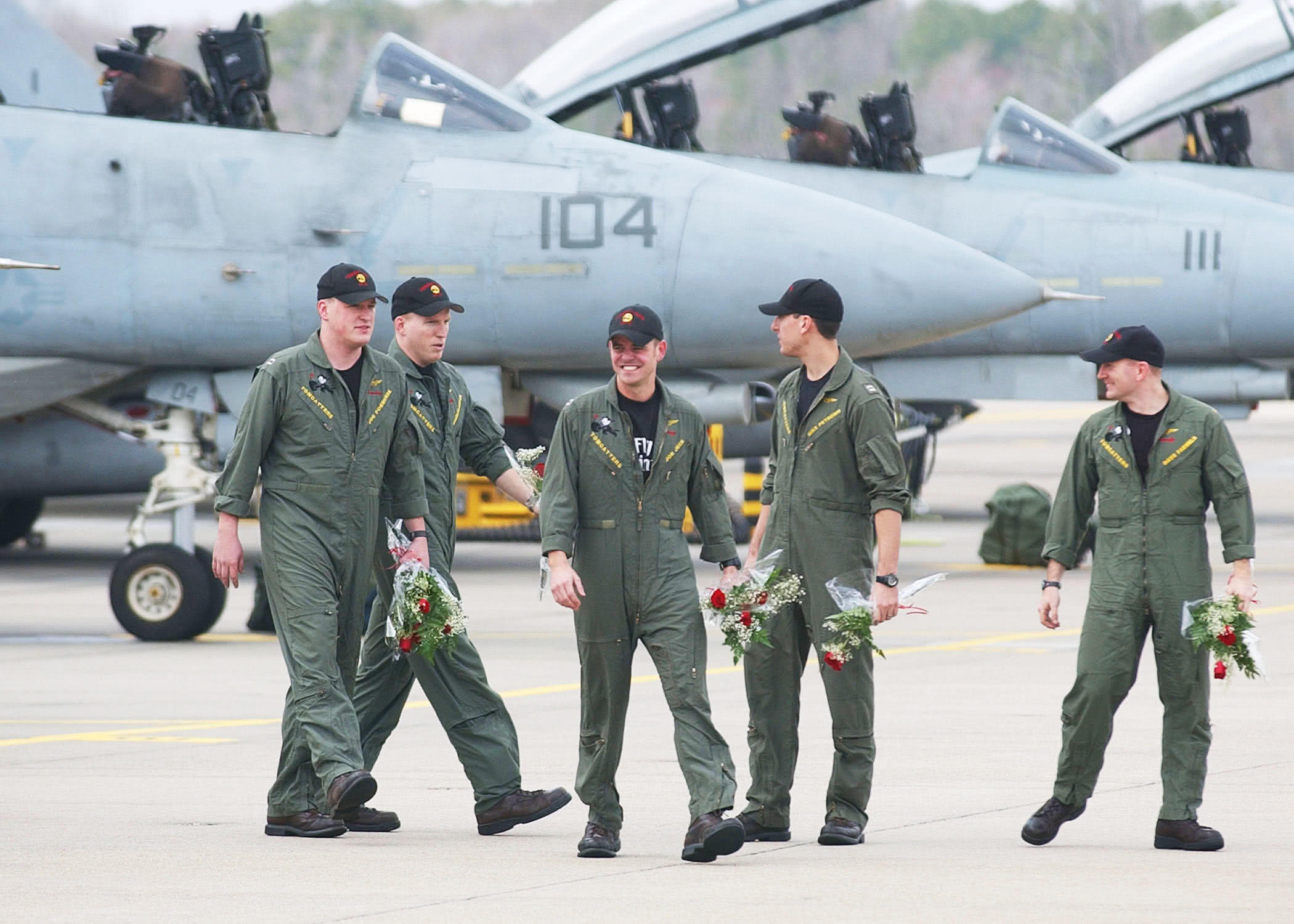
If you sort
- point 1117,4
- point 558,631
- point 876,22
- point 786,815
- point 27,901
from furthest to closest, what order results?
point 876,22 < point 1117,4 < point 558,631 < point 786,815 < point 27,901

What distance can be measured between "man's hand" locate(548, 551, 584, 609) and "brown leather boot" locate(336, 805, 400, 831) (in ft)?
3.50

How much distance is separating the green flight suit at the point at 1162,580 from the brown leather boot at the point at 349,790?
2226 mm

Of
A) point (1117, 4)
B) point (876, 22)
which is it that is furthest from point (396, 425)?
point (876, 22)

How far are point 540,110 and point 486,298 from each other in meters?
4.38

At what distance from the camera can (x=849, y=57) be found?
348 ft

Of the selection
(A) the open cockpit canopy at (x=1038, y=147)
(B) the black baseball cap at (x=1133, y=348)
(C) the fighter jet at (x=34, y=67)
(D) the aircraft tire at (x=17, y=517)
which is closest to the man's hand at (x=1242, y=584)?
(B) the black baseball cap at (x=1133, y=348)

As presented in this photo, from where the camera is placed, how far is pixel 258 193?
14.0 m

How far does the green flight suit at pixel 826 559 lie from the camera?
6.89 metres

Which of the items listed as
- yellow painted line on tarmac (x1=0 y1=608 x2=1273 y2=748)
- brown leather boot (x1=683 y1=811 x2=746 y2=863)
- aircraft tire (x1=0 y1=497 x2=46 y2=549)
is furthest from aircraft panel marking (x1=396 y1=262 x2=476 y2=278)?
brown leather boot (x1=683 y1=811 x2=746 y2=863)

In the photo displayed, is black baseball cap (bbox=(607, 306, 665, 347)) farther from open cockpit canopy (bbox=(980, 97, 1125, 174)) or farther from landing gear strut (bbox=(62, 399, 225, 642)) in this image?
open cockpit canopy (bbox=(980, 97, 1125, 174))

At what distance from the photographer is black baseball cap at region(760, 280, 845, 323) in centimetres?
702

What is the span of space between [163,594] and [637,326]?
23.4ft

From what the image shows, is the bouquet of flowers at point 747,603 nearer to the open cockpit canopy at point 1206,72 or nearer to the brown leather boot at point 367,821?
the brown leather boot at point 367,821

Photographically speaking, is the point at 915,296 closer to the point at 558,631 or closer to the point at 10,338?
the point at 558,631
